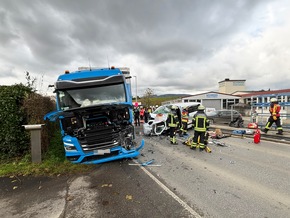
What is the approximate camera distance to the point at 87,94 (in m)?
6.46

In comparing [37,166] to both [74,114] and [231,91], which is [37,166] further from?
[231,91]

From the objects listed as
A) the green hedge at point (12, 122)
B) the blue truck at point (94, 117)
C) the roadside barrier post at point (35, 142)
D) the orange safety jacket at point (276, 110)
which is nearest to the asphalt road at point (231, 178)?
the blue truck at point (94, 117)

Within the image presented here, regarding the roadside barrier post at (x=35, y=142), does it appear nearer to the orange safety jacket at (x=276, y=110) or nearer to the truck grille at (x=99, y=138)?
the truck grille at (x=99, y=138)

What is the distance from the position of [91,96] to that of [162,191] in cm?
398

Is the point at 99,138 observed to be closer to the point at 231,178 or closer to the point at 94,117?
the point at 94,117

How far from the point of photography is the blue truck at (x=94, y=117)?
5.45 meters

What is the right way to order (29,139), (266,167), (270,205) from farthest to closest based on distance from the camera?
(29,139) < (266,167) < (270,205)

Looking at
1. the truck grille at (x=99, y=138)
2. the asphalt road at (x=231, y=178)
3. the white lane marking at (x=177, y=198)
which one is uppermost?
the truck grille at (x=99, y=138)

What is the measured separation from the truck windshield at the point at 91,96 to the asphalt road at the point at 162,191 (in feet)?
7.00

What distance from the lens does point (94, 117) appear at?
6.27m

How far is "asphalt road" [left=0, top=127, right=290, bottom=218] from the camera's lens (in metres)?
3.24

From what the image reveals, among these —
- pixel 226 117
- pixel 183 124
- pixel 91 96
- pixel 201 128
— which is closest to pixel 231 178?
pixel 201 128

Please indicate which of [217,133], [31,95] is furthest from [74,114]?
[217,133]

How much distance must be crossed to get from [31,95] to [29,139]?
1407mm
